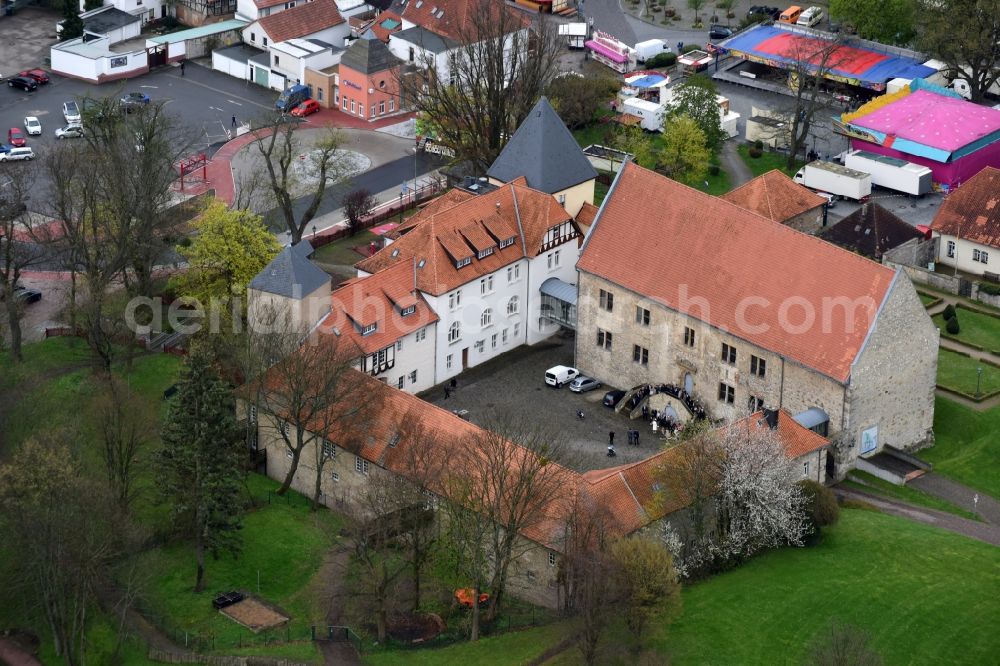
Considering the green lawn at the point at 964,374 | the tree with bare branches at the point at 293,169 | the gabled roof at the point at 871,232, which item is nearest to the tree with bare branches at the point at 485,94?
the tree with bare branches at the point at 293,169

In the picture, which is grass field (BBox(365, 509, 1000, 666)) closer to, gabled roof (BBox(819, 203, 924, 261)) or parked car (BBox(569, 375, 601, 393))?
parked car (BBox(569, 375, 601, 393))

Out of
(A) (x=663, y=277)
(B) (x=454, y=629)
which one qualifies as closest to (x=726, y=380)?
(A) (x=663, y=277)

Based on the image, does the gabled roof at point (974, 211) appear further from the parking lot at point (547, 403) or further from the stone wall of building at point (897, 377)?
the parking lot at point (547, 403)

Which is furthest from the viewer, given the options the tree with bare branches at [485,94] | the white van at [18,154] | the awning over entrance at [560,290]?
the white van at [18,154]

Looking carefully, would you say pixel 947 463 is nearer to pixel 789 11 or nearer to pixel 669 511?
pixel 669 511

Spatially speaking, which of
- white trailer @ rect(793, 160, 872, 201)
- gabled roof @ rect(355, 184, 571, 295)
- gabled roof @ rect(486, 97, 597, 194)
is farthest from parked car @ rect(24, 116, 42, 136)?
white trailer @ rect(793, 160, 872, 201)
